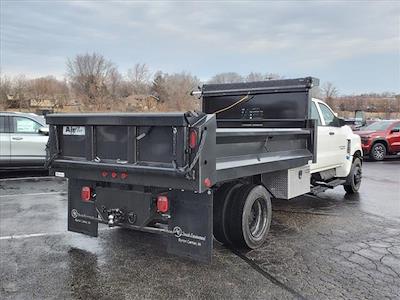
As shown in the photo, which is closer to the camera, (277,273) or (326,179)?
(277,273)

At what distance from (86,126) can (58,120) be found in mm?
487

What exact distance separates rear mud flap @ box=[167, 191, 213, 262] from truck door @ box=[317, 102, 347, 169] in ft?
12.3

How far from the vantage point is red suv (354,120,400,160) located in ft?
55.7

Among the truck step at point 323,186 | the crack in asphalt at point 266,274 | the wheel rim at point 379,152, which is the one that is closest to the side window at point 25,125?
the truck step at point 323,186

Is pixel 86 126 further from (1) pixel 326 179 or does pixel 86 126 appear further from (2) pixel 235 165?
(1) pixel 326 179

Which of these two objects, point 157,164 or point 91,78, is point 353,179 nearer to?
point 157,164

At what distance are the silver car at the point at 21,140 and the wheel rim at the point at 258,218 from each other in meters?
7.31

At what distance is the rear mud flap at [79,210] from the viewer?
4.91 m

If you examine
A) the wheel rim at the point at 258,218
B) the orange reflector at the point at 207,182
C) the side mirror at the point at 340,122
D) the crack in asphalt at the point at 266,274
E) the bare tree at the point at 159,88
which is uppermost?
the bare tree at the point at 159,88

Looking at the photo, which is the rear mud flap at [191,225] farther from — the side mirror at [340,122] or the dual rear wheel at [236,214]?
the side mirror at [340,122]

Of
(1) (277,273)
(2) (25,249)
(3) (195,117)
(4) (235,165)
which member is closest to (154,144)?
(3) (195,117)

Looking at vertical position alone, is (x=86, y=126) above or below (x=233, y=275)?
above

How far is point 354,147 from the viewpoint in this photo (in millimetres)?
9047

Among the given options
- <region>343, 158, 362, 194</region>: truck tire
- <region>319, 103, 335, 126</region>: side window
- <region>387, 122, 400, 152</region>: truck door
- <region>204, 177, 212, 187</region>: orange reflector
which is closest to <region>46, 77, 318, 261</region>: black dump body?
<region>204, 177, 212, 187</region>: orange reflector
